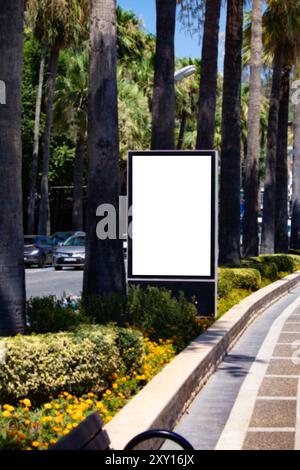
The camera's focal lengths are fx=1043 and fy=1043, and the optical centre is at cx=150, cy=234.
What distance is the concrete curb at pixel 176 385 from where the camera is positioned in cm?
838

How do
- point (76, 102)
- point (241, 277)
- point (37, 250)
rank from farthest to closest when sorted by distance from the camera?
point (76, 102) < point (37, 250) < point (241, 277)

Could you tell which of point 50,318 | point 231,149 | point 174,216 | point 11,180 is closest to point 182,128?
point 231,149

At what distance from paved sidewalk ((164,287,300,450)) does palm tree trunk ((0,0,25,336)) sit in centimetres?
221

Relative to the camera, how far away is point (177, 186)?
17.2 m

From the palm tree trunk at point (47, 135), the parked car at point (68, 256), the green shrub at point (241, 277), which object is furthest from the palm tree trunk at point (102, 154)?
the palm tree trunk at point (47, 135)

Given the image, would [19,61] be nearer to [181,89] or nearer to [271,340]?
[271,340]

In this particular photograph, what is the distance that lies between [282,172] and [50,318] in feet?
113

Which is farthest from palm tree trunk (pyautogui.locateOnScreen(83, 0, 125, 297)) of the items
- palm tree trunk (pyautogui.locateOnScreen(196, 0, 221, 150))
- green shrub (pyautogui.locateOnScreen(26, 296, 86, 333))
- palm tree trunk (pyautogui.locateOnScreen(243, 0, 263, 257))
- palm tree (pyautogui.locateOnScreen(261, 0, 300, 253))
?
palm tree (pyautogui.locateOnScreen(261, 0, 300, 253))

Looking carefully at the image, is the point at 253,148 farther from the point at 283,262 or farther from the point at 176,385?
the point at 176,385

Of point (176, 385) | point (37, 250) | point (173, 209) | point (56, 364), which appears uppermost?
point (173, 209)

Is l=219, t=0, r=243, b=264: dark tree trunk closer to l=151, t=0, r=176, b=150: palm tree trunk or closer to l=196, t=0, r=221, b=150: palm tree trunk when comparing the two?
l=196, t=0, r=221, b=150: palm tree trunk

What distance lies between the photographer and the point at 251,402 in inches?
446

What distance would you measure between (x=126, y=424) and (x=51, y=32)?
150 ft

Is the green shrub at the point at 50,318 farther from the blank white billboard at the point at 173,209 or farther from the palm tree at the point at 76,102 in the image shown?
the palm tree at the point at 76,102
